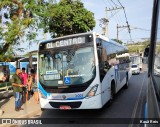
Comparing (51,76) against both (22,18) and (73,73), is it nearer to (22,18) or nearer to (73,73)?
(73,73)

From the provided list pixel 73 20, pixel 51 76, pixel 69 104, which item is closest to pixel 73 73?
pixel 51 76

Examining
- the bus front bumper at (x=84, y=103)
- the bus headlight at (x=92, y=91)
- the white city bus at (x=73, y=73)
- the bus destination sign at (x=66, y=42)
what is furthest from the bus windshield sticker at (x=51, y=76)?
the bus headlight at (x=92, y=91)

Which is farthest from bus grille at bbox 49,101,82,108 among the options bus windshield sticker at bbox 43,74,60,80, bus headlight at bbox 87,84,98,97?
bus windshield sticker at bbox 43,74,60,80

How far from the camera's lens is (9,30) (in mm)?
10891

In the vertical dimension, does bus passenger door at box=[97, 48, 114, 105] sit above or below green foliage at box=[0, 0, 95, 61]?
below

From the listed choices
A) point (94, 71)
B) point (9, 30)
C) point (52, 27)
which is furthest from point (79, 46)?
point (52, 27)

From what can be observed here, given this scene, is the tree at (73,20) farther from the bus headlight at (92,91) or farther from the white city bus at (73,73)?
the bus headlight at (92,91)

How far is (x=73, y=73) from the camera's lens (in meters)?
8.53

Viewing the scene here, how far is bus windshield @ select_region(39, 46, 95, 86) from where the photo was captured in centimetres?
845

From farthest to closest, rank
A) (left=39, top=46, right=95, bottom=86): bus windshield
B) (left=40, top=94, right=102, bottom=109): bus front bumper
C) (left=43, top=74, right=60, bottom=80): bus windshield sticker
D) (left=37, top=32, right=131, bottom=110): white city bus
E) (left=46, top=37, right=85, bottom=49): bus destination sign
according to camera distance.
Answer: (left=46, top=37, right=85, bottom=49): bus destination sign < (left=43, top=74, right=60, bottom=80): bus windshield sticker < (left=39, top=46, right=95, bottom=86): bus windshield < (left=37, top=32, right=131, bottom=110): white city bus < (left=40, top=94, right=102, bottom=109): bus front bumper

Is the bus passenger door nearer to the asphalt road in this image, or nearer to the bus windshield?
the bus windshield

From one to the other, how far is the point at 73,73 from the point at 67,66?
0.36 m

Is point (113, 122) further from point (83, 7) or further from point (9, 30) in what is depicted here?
point (83, 7)

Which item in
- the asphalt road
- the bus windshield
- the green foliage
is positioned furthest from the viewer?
the green foliage
